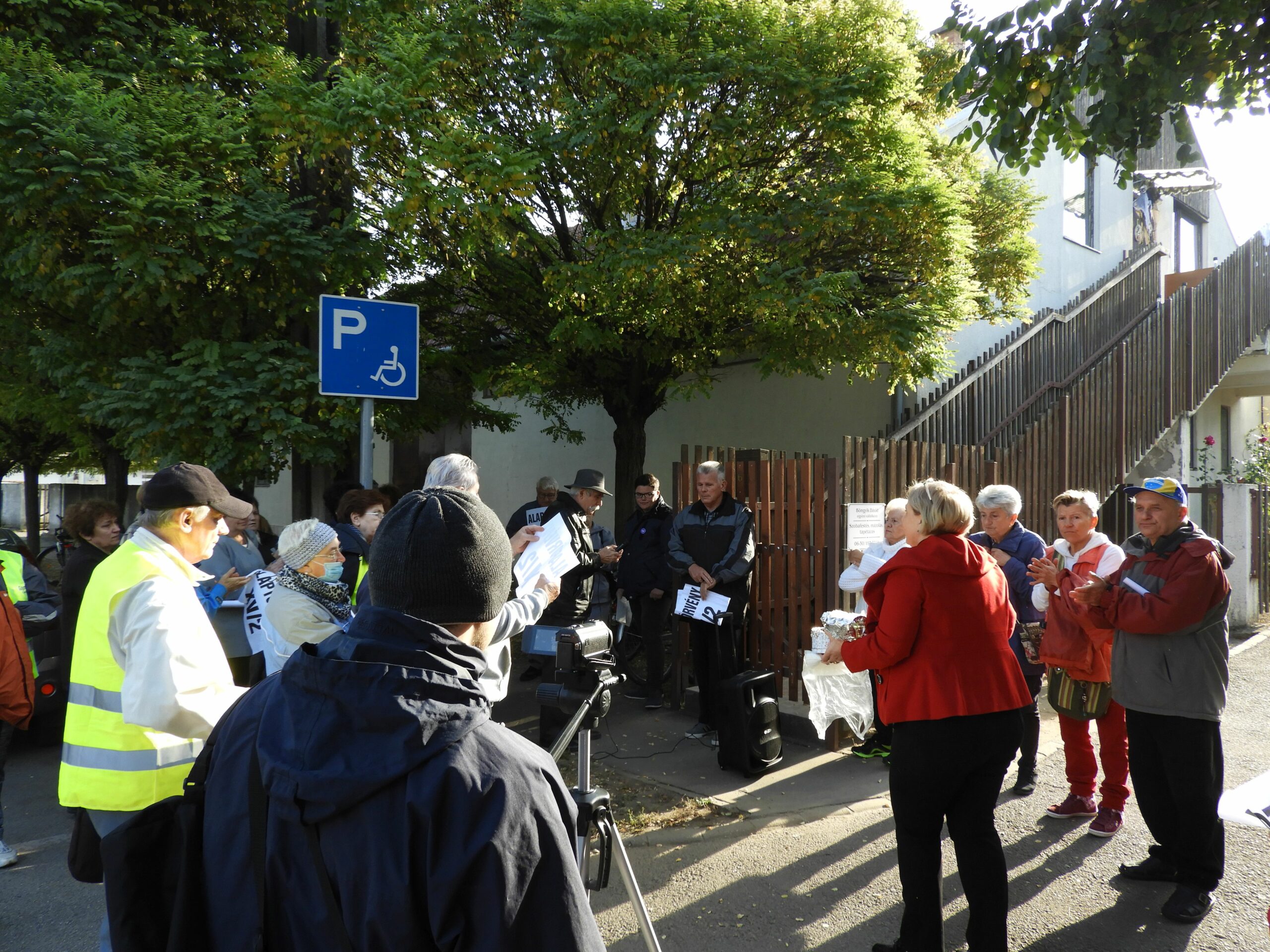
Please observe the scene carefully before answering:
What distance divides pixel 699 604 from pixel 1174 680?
10.5ft

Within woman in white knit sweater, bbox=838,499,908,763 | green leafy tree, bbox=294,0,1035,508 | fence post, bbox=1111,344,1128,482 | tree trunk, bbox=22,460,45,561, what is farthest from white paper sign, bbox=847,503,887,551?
tree trunk, bbox=22,460,45,561

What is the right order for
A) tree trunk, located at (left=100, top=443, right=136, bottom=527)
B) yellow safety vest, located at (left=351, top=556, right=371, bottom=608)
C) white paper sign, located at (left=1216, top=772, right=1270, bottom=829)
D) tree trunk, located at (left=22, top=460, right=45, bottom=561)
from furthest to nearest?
tree trunk, located at (left=22, top=460, right=45, bottom=561)
tree trunk, located at (left=100, top=443, right=136, bottom=527)
yellow safety vest, located at (left=351, top=556, right=371, bottom=608)
white paper sign, located at (left=1216, top=772, right=1270, bottom=829)

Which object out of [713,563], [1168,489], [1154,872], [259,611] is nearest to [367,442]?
[259,611]

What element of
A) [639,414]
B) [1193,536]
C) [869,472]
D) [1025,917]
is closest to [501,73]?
[639,414]

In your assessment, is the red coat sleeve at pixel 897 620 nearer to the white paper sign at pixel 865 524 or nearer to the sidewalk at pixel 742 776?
the sidewalk at pixel 742 776

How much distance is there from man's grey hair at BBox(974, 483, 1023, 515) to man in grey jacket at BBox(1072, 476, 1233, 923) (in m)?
0.93

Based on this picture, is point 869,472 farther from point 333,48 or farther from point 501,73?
point 333,48

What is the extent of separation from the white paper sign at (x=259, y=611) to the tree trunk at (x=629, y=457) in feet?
19.3

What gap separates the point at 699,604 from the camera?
645 cm

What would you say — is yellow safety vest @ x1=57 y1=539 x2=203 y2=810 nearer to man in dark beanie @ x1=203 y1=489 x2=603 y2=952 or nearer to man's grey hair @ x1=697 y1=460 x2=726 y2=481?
man in dark beanie @ x1=203 y1=489 x2=603 y2=952

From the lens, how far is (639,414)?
34.5ft

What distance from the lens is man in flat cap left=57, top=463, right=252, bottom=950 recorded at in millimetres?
2357

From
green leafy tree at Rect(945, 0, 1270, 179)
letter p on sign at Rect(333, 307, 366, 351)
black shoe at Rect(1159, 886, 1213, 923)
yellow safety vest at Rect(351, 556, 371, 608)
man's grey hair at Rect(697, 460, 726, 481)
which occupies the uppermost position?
green leafy tree at Rect(945, 0, 1270, 179)

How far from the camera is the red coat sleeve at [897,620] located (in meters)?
3.20
